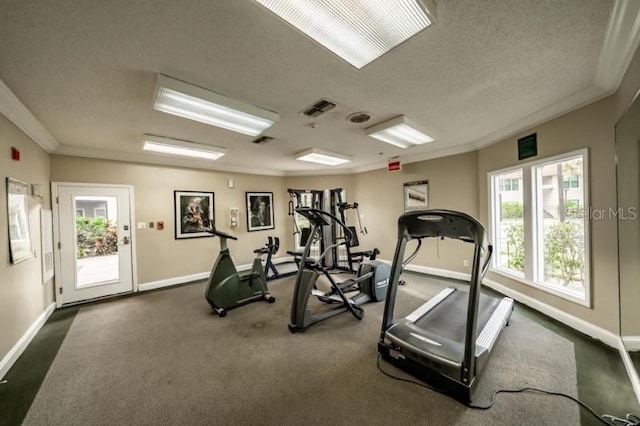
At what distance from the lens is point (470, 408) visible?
1700 mm

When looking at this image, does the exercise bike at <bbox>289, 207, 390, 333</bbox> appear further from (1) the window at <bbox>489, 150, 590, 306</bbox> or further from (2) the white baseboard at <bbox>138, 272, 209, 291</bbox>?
(2) the white baseboard at <bbox>138, 272, 209, 291</bbox>

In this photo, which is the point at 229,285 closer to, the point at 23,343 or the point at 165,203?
the point at 23,343

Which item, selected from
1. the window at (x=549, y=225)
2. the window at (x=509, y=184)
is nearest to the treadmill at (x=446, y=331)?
the window at (x=549, y=225)

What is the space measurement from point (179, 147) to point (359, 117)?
286 centimetres

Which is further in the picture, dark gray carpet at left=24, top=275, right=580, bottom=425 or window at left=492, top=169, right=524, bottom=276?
window at left=492, top=169, right=524, bottom=276

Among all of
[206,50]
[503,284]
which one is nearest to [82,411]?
[206,50]

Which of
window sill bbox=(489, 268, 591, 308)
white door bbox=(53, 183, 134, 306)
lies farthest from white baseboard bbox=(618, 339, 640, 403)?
white door bbox=(53, 183, 134, 306)

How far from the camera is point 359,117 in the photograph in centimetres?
299

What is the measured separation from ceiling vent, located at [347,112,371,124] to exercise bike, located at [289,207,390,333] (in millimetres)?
1238

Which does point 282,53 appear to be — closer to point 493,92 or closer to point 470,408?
point 493,92

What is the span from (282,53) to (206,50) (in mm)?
541

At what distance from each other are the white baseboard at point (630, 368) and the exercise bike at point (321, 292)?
226 cm

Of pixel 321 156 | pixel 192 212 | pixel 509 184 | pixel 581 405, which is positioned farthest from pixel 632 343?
pixel 192 212

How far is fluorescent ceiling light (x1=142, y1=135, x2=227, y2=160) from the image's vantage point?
350 centimetres
